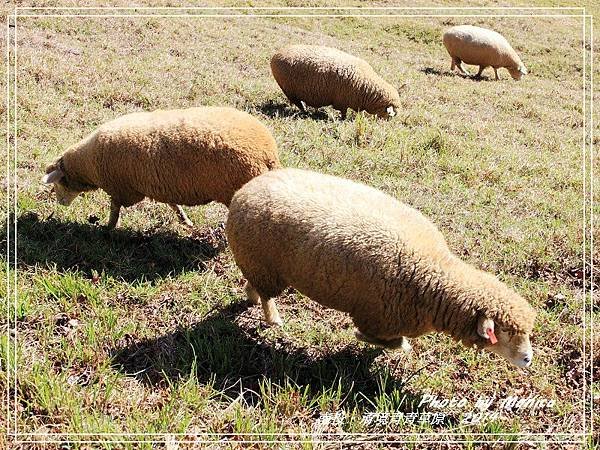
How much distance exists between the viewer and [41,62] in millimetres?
9398

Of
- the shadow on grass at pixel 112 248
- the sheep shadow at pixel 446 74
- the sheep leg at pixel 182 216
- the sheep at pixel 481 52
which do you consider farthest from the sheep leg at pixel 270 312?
the sheep at pixel 481 52

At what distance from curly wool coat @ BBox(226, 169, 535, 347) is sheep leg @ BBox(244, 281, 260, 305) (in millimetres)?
487

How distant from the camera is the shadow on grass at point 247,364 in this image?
3748 mm

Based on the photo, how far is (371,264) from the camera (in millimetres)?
3742

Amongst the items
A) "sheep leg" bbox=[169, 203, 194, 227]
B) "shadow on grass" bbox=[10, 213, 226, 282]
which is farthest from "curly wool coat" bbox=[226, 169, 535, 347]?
"sheep leg" bbox=[169, 203, 194, 227]

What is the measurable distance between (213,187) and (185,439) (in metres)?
2.61

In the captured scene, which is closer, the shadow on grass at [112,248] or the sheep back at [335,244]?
the sheep back at [335,244]

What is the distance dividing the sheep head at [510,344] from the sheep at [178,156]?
264 cm

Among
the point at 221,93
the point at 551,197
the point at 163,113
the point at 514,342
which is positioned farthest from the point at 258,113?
the point at 514,342

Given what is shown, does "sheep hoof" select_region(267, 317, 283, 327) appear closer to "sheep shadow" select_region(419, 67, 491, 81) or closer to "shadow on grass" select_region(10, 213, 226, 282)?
"shadow on grass" select_region(10, 213, 226, 282)

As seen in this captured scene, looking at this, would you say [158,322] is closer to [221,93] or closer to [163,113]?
[163,113]

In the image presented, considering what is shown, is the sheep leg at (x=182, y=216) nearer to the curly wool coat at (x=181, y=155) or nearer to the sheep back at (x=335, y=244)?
the curly wool coat at (x=181, y=155)

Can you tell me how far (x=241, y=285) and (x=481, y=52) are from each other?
50.4 ft

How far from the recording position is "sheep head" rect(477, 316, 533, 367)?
12.0ft
